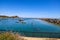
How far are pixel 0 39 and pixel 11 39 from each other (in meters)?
0.70

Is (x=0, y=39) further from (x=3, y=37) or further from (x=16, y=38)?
(x=16, y=38)

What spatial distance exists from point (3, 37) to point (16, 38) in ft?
2.92

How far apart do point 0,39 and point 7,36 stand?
529mm

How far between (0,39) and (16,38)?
43.2 inches

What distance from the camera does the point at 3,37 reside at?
10.1m

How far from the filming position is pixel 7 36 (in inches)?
405

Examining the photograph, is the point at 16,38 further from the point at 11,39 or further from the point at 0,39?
the point at 0,39

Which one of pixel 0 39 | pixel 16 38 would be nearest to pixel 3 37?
pixel 0 39

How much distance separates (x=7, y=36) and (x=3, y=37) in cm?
29

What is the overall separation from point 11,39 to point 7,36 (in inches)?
14.0

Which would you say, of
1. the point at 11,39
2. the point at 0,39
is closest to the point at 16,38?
the point at 11,39

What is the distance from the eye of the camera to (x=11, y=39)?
1016 cm

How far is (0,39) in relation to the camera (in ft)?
32.7
